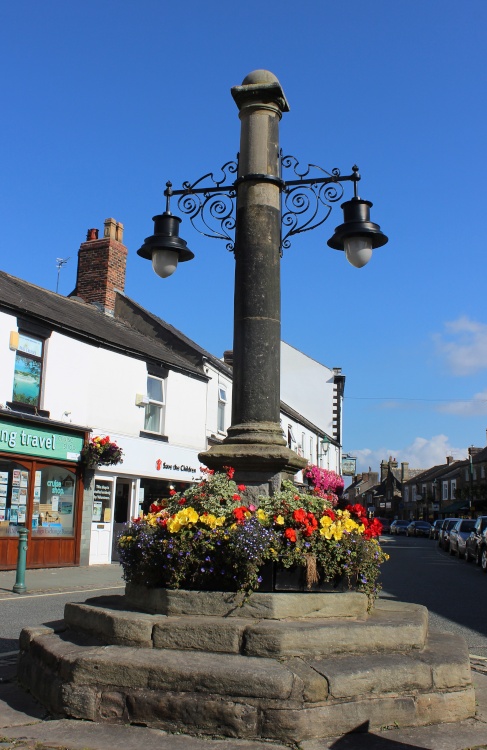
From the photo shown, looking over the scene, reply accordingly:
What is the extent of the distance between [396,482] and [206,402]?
8296cm

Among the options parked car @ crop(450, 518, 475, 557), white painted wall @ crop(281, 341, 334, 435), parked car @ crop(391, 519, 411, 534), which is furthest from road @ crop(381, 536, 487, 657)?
parked car @ crop(391, 519, 411, 534)

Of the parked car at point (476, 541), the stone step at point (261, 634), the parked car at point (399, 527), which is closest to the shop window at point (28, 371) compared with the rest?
the stone step at point (261, 634)

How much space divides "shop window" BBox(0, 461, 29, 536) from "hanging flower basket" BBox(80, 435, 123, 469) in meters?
1.73

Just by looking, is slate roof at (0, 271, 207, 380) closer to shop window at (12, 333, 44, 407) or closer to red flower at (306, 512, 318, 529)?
shop window at (12, 333, 44, 407)

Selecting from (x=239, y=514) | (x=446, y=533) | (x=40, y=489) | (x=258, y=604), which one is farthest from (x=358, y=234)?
(x=446, y=533)

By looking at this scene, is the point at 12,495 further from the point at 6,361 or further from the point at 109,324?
the point at 109,324

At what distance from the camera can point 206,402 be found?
941 inches

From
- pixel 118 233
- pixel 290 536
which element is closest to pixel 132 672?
pixel 290 536

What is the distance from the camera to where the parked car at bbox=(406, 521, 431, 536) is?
5712 centimetres

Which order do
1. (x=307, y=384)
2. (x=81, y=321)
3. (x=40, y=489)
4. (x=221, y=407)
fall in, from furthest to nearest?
(x=307, y=384)
(x=221, y=407)
(x=81, y=321)
(x=40, y=489)

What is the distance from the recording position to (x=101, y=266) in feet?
78.8

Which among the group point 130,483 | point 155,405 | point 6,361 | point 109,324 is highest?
point 109,324

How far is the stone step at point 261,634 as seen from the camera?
14.7ft

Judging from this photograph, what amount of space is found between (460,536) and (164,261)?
2252 cm
